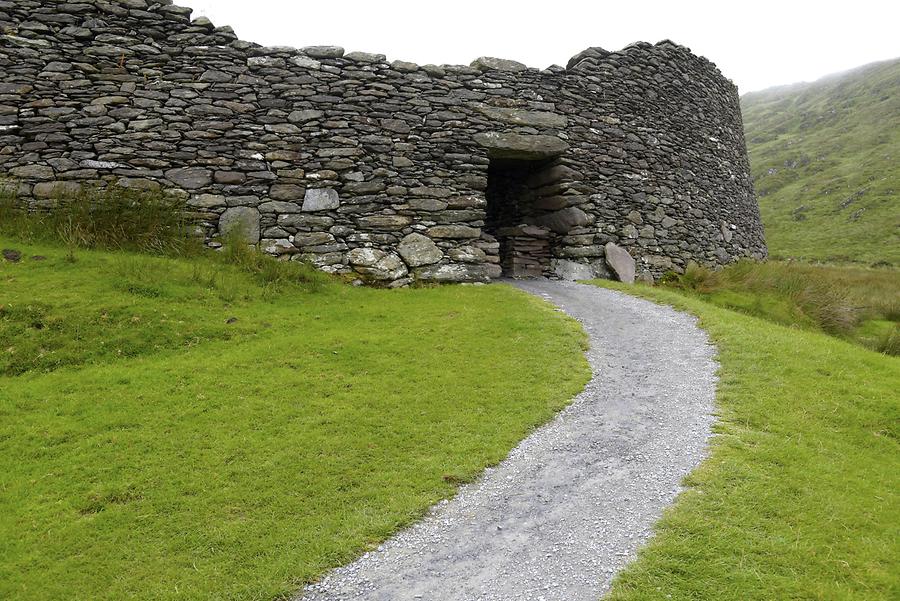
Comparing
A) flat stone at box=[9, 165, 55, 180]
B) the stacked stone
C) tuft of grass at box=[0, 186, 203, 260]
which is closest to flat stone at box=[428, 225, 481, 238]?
the stacked stone

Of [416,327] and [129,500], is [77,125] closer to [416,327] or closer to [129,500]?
[416,327]

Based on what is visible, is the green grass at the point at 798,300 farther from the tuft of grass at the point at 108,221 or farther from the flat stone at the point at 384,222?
the tuft of grass at the point at 108,221

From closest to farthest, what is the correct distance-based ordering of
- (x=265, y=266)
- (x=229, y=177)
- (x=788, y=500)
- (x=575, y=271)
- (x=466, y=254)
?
1. (x=788, y=500)
2. (x=265, y=266)
3. (x=229, y=177)
4. (x=466, y=254)
5. (x=575, y=271)

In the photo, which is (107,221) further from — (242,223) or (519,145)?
(519,145)

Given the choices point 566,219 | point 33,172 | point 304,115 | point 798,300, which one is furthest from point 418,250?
point 798,300

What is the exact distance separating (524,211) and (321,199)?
661 centimetres

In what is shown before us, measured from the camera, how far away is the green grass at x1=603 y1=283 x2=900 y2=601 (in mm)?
3555

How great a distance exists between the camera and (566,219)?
47.2 feet

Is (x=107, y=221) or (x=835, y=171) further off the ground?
(x=835, y=171)

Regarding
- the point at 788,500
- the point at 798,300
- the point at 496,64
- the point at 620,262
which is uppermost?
the point at 496,64

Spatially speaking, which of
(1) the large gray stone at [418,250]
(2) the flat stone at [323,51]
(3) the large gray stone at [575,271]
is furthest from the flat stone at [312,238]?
(3) the large gray stone at [575,271]

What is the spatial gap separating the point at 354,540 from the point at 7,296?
22.1 feet

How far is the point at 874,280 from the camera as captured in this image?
70.3ft

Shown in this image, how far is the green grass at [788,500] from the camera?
11.7 ft
